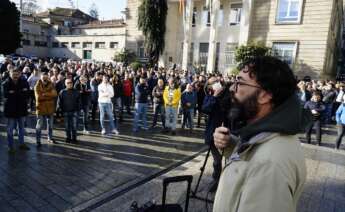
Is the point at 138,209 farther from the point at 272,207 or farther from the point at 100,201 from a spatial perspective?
the point at 272,207

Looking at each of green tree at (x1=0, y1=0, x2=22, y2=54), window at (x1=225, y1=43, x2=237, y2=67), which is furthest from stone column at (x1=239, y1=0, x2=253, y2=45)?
green tree at (x1=0, y1=0, x2=22, y2=54)

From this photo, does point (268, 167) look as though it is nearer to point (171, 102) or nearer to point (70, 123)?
point (70, 123)

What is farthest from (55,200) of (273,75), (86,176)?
(273,75)

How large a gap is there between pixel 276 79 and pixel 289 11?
25734 millimetres

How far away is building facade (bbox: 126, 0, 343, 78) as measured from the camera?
2317 centimetres

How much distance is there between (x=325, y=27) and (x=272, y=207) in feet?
82.9

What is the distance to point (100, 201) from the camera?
15.9 ft

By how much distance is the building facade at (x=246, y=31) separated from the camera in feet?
76.0

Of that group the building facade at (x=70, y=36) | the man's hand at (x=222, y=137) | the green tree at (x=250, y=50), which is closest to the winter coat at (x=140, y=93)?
the man's hand at (x=222, y=137)

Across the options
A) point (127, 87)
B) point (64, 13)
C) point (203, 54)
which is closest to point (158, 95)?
point (127, 87)

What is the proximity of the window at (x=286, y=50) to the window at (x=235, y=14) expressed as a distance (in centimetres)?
483

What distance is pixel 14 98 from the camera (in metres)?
6.86

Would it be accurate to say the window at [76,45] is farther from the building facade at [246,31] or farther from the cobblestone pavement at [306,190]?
the cobblestone pavement at [306,190]

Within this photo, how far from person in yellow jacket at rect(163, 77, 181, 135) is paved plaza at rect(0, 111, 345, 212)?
3.09ft
